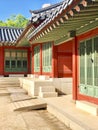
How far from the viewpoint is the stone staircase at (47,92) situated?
1180 centimetres

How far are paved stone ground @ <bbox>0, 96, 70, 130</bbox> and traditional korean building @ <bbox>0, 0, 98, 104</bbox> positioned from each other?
153 centimetres

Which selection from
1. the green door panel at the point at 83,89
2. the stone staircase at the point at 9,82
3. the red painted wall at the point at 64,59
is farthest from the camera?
the stone staircase at the point at 9,82

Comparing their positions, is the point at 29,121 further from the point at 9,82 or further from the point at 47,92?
the point at 9,82

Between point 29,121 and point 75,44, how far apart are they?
368 centimetres

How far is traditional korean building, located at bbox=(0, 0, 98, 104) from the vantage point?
6480 mm

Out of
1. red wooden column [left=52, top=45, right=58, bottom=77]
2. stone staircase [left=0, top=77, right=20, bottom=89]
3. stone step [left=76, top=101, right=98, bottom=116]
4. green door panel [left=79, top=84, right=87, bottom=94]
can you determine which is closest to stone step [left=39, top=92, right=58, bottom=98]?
red wooden column [left=52, top=45, right=58, bottom=77]

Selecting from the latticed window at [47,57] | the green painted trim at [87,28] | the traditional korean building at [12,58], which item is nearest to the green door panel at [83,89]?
the green painted trim at [87,28]

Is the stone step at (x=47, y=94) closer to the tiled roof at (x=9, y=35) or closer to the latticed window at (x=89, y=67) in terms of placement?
the latticed window at (x=89, y=67)

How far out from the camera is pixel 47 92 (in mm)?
12148

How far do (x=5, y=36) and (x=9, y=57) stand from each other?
113 inches

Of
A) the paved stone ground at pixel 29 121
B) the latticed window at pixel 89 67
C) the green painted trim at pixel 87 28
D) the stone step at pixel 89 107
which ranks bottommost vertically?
the paved stone ground at pixel 29 121

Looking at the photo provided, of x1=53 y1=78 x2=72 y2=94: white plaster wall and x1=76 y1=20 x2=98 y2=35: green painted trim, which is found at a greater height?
x1=76 y1=20 x2=98 y2=35: green painted trim

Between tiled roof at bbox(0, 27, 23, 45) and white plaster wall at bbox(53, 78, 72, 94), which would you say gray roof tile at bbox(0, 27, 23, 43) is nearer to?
tiled roof at bbox(0, 27, 23, 45)

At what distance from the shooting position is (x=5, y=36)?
74.3ft
